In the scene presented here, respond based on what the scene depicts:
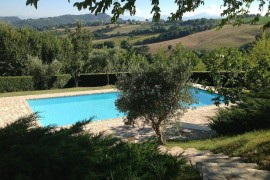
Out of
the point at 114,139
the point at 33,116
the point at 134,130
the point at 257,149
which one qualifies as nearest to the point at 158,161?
the point at 114,139

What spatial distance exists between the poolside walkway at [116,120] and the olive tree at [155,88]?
2.18 m

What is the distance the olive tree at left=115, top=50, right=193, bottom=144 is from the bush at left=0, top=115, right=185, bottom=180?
20.2 ft

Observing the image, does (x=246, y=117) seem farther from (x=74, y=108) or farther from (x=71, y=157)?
(x=74, y=108)

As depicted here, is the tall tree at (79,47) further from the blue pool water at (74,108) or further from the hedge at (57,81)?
the blue pool water at (74,108)

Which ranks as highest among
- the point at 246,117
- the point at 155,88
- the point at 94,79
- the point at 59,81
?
the point at 155,88

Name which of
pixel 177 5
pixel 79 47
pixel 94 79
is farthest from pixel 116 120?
pixel 79 47

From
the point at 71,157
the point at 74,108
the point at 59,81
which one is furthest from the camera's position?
the point at 59,81

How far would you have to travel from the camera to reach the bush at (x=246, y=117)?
11.6 metres

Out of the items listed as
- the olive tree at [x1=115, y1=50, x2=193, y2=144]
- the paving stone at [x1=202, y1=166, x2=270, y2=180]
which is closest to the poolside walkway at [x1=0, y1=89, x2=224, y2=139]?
the olive tree at [x1=115, y1=50, x2=193, y2=144]

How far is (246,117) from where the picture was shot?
39.1 feet

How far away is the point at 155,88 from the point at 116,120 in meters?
6.06

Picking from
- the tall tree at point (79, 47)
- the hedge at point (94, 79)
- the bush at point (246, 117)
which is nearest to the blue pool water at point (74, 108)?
the hedge at point (94, 79)

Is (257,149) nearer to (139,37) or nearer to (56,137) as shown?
(56,137)

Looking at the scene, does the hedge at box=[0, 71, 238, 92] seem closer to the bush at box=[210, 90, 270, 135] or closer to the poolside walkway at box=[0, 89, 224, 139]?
the poolside walkway at box=[0, 89, 224, 139]
